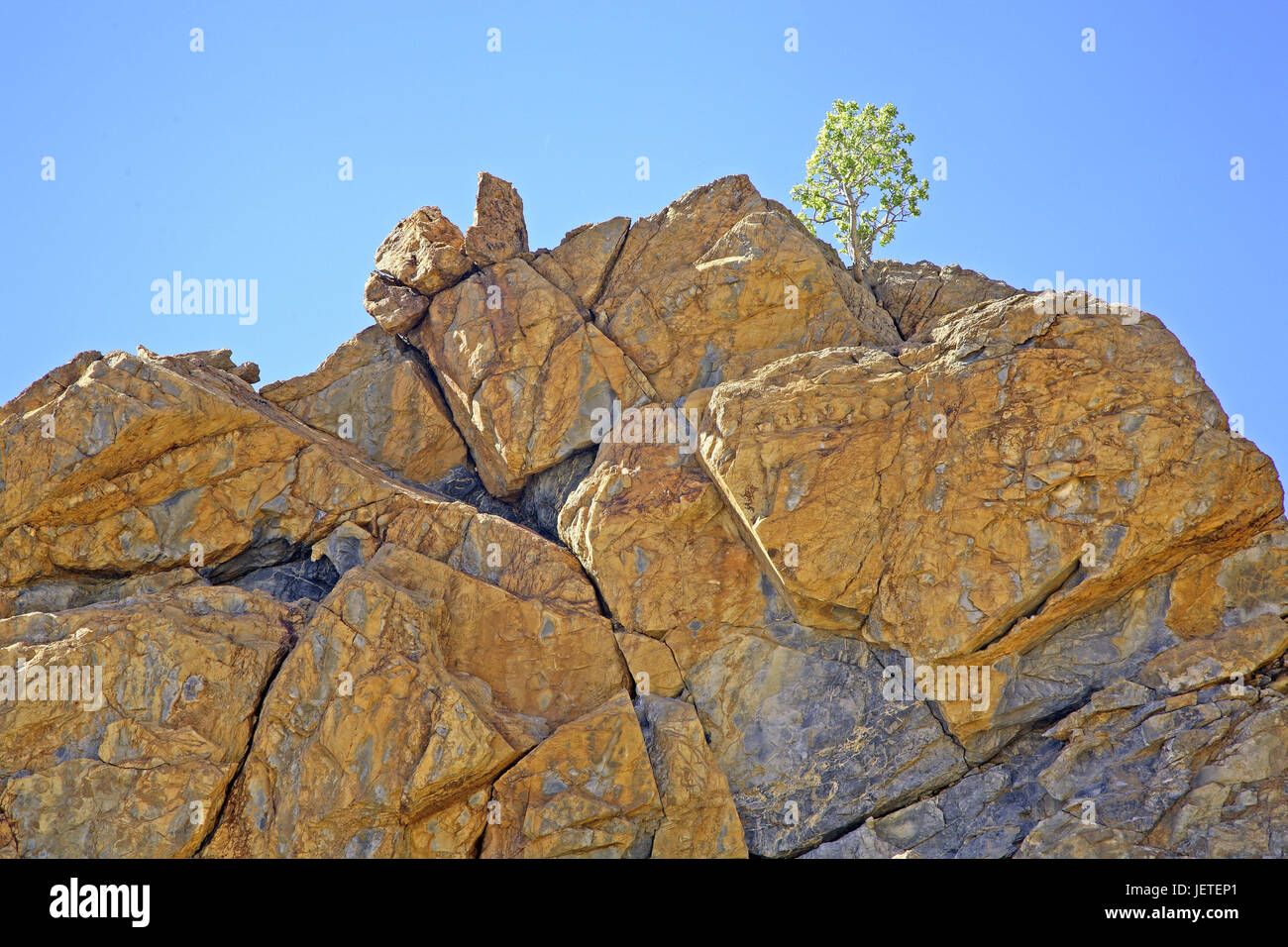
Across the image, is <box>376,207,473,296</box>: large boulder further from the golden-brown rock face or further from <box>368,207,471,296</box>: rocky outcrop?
the golden-brown rock face

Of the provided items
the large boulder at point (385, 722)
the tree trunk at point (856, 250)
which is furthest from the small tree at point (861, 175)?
the large boulder at point (385, 722)

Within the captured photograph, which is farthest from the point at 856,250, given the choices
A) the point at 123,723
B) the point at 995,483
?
the point at 123,723

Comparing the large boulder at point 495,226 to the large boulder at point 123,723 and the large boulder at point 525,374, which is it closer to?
the large boulder at point 525,374

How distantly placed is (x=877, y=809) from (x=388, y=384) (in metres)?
19.9

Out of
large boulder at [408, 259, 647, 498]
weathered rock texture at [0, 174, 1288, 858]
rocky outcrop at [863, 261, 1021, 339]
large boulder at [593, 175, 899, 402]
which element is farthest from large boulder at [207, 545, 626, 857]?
rocky outcrop at [863, 261, 1021, 339]

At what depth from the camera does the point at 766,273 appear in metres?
32.5

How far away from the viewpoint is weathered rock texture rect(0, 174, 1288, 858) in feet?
78.4

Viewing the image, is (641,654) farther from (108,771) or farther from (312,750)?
(108,771)

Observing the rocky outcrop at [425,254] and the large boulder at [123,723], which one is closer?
the large boulder at [123,723]

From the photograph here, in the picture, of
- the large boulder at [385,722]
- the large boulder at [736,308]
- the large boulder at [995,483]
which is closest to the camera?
the large boulder at [385,722]

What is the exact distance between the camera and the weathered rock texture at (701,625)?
2391cm

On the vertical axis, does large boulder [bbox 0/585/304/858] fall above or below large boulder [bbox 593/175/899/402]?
below

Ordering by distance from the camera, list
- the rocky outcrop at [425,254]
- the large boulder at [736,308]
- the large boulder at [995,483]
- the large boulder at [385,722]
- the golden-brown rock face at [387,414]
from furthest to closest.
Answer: the rocky outcrop at [425,254], the golden-brown rock face at [387,414], the large boulder at [736,308], the large boulder at [995,483], the large boulder at [385,722]
